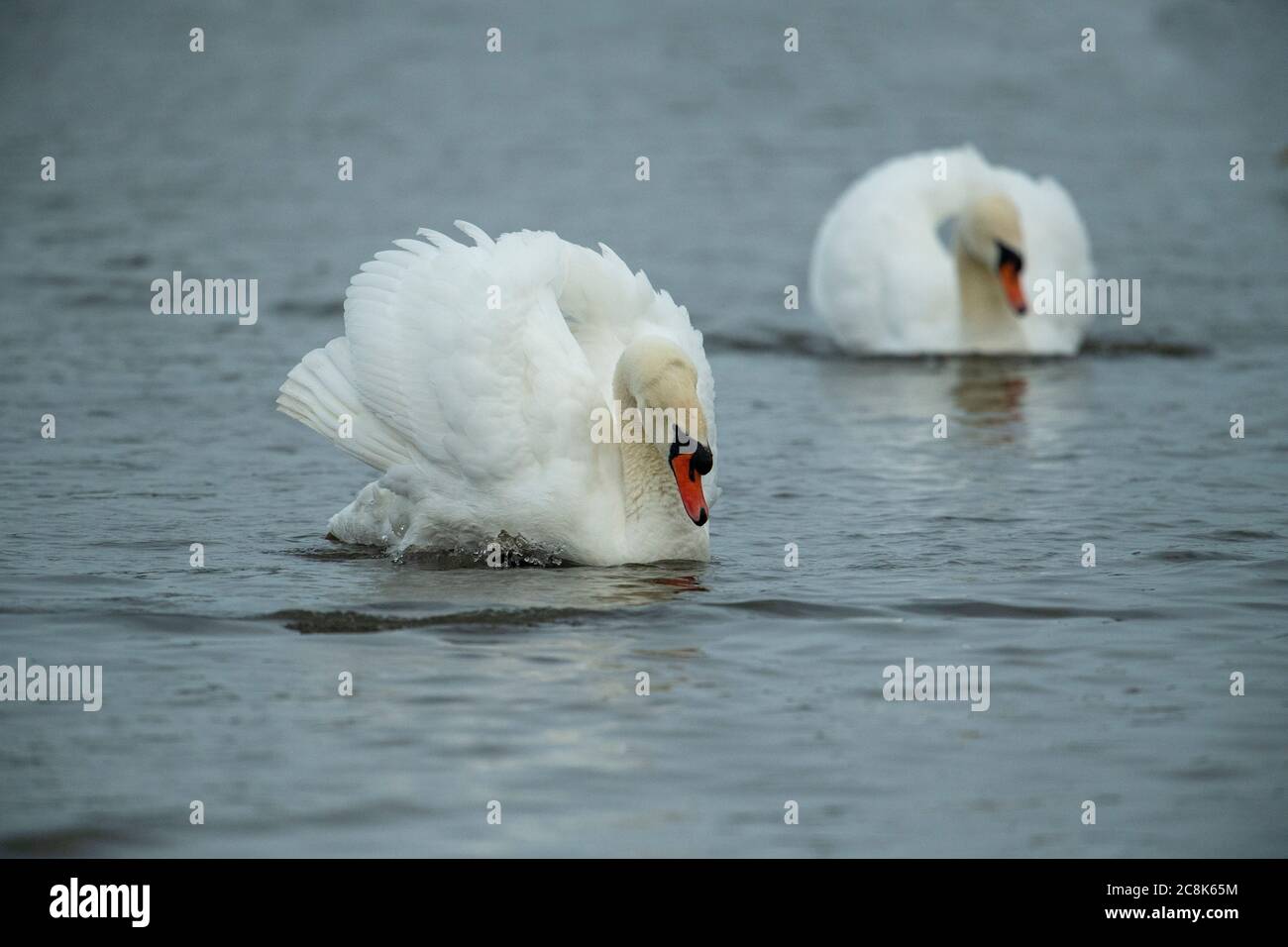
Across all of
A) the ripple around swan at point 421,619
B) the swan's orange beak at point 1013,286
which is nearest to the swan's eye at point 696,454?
the ripple around swan at point 421,619

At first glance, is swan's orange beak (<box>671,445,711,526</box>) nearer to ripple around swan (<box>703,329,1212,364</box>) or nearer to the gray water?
the gray water

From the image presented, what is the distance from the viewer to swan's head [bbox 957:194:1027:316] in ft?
51.1

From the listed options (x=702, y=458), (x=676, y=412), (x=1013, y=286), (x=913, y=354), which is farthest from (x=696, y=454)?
(x=913, y=354)

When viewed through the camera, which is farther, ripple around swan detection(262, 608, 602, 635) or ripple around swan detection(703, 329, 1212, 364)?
ripple around swan detection(703, 329, 1212, 364)

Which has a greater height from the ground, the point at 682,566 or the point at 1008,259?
the point at 1008,259

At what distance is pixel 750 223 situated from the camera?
67.4 feet

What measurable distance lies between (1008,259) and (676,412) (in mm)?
7379

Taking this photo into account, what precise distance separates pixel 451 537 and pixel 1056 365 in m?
7.40

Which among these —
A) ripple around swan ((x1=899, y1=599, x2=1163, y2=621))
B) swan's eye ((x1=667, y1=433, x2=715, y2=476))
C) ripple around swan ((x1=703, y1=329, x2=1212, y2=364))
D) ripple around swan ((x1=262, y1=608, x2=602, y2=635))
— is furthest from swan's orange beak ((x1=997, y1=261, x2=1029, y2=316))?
ripple around swan ((x1=262, y1=608, x2=602, y2=635))

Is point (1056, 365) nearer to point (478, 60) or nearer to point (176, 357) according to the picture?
point (176, 357)

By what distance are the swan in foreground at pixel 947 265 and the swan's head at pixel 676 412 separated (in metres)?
7.21

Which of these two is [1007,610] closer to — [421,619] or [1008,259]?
[421,619]

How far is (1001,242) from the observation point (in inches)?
614

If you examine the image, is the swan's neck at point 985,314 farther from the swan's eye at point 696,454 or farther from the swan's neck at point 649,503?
the swan's eye at point 696,454
